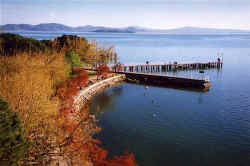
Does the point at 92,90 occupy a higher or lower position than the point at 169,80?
lower

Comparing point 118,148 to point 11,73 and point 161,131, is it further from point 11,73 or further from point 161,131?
point 11,73

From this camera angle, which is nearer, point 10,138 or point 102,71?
point 10,138

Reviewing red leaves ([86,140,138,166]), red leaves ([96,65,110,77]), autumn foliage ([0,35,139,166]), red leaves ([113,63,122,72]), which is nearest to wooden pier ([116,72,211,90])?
red leaves ([113,63,122,72])

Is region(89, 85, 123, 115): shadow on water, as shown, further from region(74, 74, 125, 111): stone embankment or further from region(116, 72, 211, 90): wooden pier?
region(116, 72, 211, 90): wooden pier

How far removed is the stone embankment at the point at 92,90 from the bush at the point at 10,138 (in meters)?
19.2

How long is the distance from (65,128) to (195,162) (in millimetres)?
12565

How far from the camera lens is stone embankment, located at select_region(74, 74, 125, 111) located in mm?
34828

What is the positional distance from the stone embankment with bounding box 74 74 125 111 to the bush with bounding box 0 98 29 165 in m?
19.2

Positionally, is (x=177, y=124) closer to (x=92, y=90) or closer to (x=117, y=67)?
(x=92, y=90)

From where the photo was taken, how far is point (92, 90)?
140 feet

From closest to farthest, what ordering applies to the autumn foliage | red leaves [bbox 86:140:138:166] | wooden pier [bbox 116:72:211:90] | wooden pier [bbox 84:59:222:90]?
1. the autumn foliage
2. red leaves [bbox 86:140:138:166]
3. wooden pier [bbox 116:72:211:90]
4. wooden pier [bbox 84:59:222:90]

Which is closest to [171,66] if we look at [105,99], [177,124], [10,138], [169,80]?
[169,80]

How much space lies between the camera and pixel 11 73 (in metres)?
24.0

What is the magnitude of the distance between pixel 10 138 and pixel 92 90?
1212 inches
